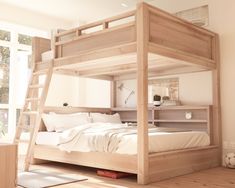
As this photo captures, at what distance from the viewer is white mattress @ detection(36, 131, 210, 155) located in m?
3.51

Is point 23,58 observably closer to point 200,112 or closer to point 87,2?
point 87,2

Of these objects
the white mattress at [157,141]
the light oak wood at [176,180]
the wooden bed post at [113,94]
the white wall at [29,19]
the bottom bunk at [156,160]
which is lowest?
the light oak wood at [176,180]

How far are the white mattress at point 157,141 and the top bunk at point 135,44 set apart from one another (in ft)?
3.03

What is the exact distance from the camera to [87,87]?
6.74m

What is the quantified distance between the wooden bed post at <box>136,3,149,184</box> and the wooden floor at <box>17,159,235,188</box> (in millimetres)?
207

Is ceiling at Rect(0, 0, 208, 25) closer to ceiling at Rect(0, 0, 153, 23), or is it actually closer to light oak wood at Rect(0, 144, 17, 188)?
ceiling at Rect(0, 0, 153, 23)

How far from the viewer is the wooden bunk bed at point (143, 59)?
338cm

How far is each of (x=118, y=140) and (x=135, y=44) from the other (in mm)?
1096

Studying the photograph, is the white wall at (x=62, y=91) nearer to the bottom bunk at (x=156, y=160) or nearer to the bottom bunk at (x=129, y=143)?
the bottom bunk at (x=129, y=143)

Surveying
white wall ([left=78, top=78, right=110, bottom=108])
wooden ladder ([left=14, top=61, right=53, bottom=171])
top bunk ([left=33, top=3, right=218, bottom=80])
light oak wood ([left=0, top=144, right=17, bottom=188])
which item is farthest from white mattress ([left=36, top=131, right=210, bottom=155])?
white wall ([left=78, top=78, right=110, bottom=108])

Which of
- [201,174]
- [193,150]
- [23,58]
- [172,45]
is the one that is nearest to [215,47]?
[172,45]

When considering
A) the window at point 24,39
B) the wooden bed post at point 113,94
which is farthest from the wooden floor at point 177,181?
the window at point 24,39

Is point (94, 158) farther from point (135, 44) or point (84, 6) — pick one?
point (84, 6)

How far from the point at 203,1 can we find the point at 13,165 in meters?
3.74
